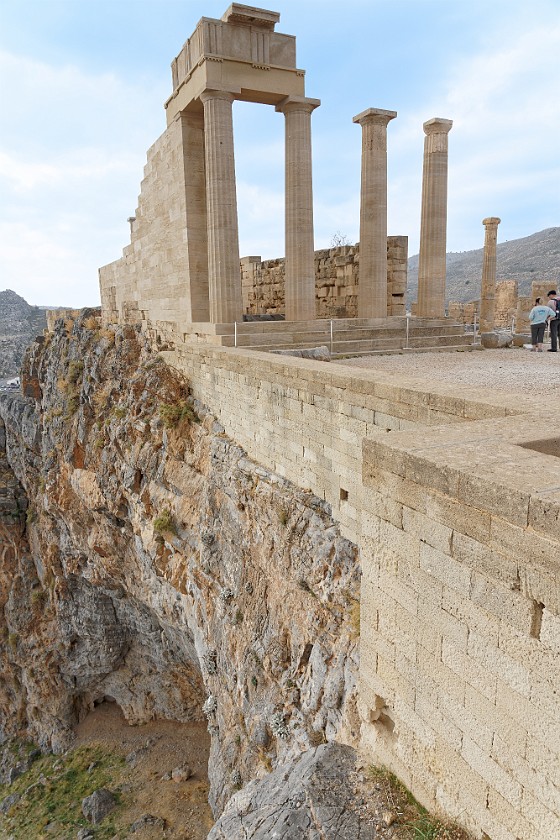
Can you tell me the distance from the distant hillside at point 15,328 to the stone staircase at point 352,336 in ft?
131

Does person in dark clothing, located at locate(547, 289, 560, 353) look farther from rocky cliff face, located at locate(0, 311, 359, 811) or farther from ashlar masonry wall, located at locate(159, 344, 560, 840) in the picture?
ashlar masonry wall, located at locate(159, 344, 560, 840)

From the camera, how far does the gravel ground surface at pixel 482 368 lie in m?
6.66

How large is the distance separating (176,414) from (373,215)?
651 cm

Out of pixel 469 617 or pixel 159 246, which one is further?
pixel 159 246

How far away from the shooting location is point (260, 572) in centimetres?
805

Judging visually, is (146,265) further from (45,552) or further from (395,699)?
(395,699)

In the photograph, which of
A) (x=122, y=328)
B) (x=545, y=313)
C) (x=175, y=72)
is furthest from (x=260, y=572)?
(x=175, y=72)

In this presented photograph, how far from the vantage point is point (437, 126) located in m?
12.5

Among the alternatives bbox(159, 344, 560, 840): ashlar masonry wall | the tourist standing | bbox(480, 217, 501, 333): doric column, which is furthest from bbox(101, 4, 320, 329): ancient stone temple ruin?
bbox(480, 217, 501, 333): doric column

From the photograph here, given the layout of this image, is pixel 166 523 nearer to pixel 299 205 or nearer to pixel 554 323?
pixel 299 205

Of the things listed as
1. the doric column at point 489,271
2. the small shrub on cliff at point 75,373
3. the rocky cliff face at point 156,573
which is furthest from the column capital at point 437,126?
the small shrub on cliff at point 75,373

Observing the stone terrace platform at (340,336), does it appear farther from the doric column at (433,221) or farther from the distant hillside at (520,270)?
the distant hillside at (520,270)

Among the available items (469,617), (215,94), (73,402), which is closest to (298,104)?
(215,94)

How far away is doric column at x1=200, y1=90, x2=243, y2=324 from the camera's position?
34.4 ft
